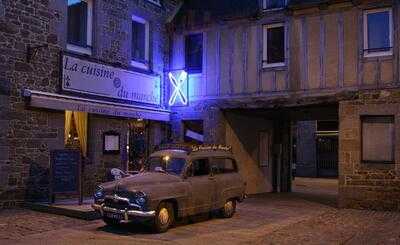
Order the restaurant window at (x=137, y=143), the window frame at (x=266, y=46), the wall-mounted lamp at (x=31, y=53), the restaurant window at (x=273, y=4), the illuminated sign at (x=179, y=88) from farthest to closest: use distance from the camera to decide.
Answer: the illuminated sign at (x=179, y=88)
the restaurant window at (x=137, y=143)
the restaurant window at (x=273, y=4)
the window frame at (x=266, y=46)
the wall-mounted lamp at (x=31, y=53)

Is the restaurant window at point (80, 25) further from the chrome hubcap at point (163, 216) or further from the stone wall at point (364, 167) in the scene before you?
the stone wall at point (364, 167)

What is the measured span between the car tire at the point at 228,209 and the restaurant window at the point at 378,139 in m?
4.49

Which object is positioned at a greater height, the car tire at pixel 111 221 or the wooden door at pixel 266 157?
the wooden door at pixel 266 157

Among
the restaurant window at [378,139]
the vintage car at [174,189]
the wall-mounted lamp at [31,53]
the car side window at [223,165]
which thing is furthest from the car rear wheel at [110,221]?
the restaurant window at [378,139]

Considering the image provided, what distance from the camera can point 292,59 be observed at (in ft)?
54.4

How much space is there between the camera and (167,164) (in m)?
12.1

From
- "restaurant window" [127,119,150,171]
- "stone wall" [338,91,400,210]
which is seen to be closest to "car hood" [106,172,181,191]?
"restaurant window" [127,119,150,171]

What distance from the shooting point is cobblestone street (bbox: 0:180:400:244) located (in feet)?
33.3

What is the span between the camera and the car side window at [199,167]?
39.5 ft

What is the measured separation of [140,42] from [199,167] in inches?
286

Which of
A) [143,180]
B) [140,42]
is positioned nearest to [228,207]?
[143,180]

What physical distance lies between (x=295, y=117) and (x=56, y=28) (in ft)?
35.2

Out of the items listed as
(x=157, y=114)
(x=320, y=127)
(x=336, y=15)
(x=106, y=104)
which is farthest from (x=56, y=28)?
(x=320, y=127)

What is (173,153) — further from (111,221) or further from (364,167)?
(364,167)
